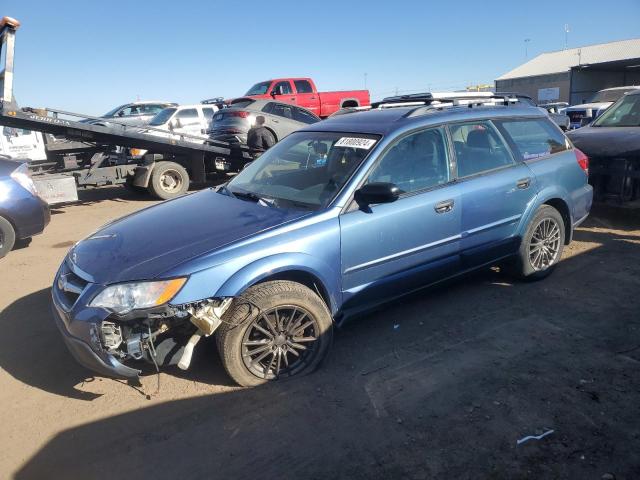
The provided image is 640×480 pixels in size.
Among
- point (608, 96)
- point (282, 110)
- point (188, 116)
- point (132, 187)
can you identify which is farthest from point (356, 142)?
point (608, 96)

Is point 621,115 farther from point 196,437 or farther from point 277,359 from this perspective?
point 196,437

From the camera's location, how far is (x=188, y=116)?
47.8ft

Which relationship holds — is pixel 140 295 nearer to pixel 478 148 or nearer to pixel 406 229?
pixel 406 229

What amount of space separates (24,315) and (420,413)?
376 centimetres

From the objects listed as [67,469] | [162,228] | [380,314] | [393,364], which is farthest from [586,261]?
[67,469]

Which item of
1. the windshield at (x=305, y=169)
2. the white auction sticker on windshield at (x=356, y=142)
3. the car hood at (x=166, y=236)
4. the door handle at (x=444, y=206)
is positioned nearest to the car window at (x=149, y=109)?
the windshield at (x=305, y=169)

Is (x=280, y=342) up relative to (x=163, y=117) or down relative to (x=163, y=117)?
down

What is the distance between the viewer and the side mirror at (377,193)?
3.35m

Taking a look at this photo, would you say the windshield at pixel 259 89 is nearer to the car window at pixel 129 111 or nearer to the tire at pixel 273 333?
the car window at pixel 129 111

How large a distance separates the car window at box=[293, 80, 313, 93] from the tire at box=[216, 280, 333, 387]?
1579 cm

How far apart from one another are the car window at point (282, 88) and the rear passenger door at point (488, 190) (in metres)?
14.1

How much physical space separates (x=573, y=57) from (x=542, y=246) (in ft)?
144

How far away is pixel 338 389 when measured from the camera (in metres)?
3.21

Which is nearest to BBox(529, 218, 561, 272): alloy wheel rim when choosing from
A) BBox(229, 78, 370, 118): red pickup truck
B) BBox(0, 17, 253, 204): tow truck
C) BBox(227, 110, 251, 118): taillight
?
BBox(0, 17, 253, 204): tow truck
